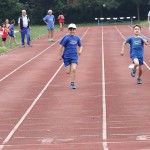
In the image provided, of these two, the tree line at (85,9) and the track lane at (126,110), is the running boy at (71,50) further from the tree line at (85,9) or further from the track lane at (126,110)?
Result: the tree line at (85,9)

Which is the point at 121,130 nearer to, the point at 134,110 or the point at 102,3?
the point at 134,110

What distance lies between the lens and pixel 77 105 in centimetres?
1312

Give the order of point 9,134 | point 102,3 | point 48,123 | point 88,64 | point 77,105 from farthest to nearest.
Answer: point 102,3
point 88,64
point 77,105
point 48,123
point 9,134

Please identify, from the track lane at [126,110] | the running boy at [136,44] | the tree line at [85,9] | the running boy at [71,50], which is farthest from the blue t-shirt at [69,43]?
the tree line at [85,9]

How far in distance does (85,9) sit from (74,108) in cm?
5559

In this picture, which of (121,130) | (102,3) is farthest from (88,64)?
(102,3)

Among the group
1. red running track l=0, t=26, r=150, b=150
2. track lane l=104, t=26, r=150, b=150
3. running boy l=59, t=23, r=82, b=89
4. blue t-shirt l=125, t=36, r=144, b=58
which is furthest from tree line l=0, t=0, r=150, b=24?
running boy l=59, t=23, r=82, b=89

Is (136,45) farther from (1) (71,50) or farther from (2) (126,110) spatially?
(2) (126,110)

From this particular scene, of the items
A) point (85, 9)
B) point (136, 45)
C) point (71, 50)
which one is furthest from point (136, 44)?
point (85, 9)

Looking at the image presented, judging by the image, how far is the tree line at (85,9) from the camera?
67.0m

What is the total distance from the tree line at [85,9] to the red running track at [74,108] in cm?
4510

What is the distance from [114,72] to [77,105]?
20.1 feet

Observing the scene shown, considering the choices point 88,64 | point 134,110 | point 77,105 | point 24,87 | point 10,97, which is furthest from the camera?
point 88,64

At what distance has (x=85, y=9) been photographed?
222ft
